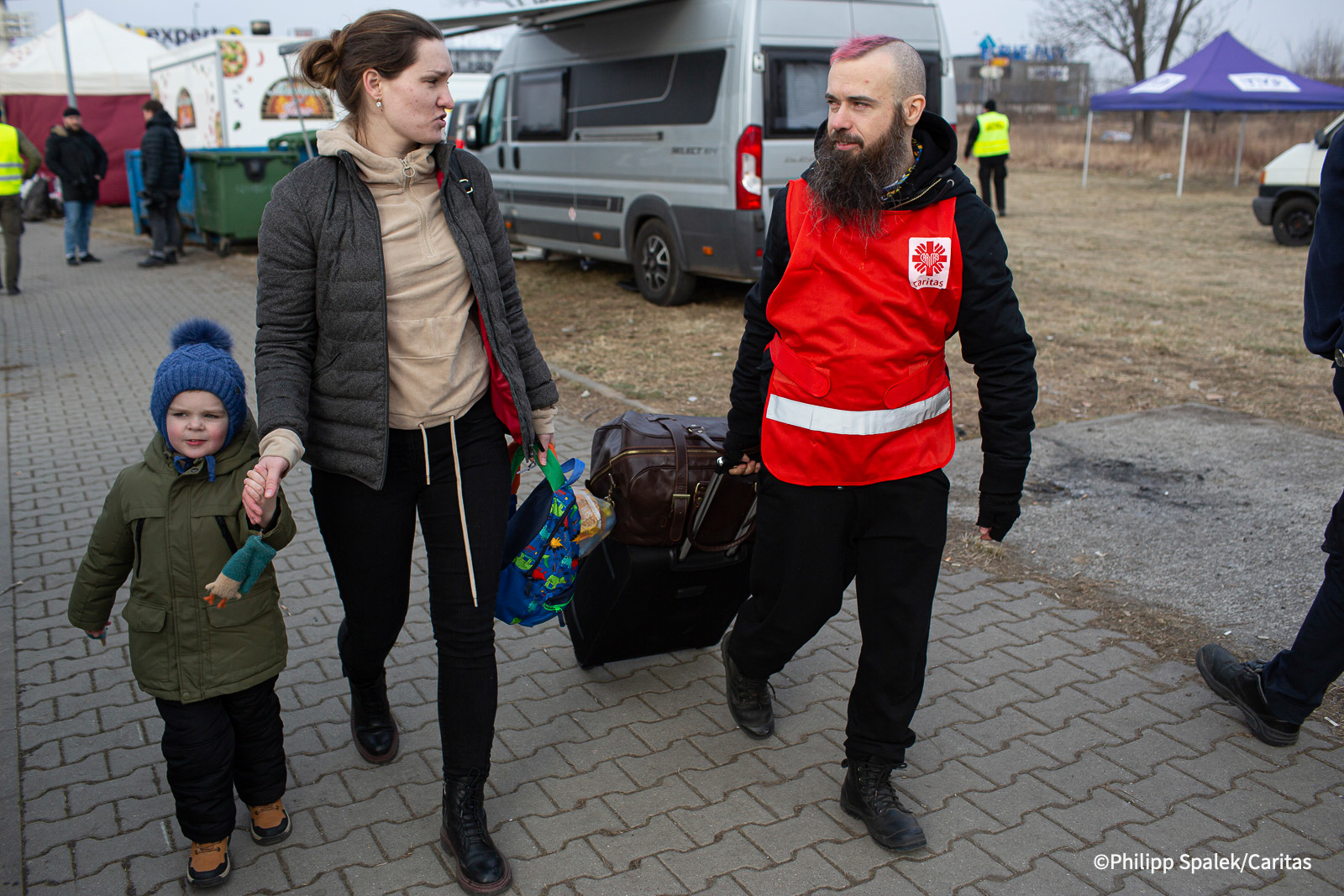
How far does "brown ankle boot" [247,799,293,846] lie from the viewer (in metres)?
2.68

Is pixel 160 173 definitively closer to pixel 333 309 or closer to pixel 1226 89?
pixel 333 309

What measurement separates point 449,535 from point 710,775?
1054 mm

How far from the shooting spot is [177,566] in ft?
7.89

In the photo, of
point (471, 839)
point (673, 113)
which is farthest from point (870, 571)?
point (673, 113)

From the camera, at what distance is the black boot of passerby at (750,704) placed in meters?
3.14

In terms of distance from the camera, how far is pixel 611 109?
1002 cm

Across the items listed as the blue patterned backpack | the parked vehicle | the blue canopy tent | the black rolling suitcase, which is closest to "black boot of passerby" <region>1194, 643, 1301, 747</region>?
the black rolling suitcase

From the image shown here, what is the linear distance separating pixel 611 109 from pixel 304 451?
8.19 metres

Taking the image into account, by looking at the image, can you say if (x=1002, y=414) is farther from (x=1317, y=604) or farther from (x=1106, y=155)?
(x=1106, y=155)

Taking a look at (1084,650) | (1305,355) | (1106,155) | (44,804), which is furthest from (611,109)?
(1106,155)

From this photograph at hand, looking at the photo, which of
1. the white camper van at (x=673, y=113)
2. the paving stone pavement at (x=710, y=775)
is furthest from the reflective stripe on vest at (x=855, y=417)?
the white camper van at (x=673, y=113)

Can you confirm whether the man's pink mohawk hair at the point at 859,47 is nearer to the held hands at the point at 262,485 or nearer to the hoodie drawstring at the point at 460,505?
the hoodie drawstring at the point at 460,505

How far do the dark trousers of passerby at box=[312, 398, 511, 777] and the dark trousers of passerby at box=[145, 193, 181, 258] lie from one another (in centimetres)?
1274

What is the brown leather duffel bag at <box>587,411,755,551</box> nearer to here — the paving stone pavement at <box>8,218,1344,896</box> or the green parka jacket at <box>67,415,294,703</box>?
the paving stone pavement at <box>8,218,1344,896</box>
